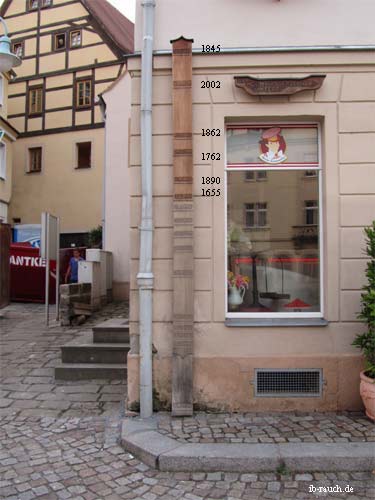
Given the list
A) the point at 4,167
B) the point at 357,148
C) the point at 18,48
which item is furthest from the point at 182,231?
the point at 18,48

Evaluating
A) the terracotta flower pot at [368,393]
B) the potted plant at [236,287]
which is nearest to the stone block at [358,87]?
the potted plant at [236,287]

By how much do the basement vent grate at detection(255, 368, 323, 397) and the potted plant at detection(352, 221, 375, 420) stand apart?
1.68 ft

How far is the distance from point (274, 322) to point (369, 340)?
975 millimetres

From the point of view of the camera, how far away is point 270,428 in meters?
4.21

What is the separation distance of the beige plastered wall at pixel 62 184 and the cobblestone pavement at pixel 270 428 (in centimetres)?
1570

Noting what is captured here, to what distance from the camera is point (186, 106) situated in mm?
4664

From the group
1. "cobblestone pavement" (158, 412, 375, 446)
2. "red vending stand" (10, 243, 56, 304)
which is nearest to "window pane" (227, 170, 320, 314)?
"cobblestone pavement" (158, 412, 375, 446)

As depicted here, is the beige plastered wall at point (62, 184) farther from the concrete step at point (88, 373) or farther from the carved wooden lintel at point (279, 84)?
the carved wooden lintel at point (279, 84)

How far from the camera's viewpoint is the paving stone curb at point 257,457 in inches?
141

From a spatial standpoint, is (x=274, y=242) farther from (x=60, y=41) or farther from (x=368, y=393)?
(x=60, y=41)

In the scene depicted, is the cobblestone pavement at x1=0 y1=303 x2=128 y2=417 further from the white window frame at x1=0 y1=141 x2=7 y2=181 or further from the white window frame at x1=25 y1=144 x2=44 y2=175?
the white window frame at x1=25 y1=144 x2=44 y2=175

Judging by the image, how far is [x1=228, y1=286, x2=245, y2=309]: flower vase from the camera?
502cm

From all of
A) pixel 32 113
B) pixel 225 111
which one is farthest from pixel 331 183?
pixel 32 113

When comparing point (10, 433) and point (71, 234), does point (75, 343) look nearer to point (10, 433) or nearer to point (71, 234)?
point (10, 433)
